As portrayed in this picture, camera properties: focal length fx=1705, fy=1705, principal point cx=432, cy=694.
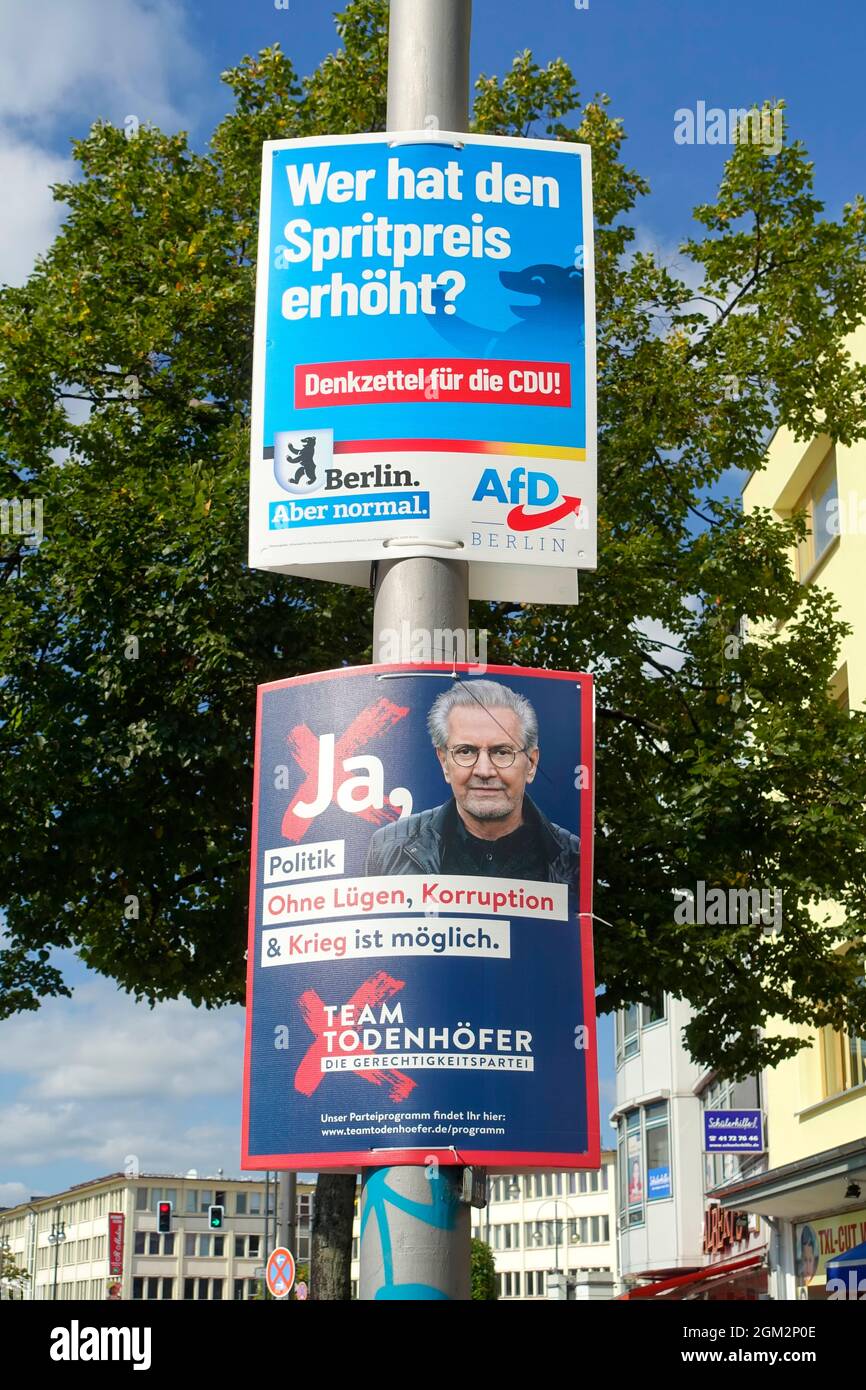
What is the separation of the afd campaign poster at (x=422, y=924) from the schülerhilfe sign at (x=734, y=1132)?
2591 cm

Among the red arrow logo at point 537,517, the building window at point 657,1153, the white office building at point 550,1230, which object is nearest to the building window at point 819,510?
the red arrow logo at point 537,517

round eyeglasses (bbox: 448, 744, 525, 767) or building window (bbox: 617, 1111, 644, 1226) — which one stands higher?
round eyeglasses (bbox: 448, 744, 525, 767)

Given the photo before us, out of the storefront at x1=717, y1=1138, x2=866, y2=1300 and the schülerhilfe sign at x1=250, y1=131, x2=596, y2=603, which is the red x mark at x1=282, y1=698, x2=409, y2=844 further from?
the storefront at x1=717, y1=1138, x2=866, y2=1300

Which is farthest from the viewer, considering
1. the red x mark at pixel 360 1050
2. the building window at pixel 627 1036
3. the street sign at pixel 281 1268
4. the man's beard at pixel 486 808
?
the building window at pixel 627 1036

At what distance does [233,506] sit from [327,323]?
6979 millimetres

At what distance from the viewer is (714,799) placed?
15.2 meters

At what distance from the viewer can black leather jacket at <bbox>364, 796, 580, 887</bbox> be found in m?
6.94

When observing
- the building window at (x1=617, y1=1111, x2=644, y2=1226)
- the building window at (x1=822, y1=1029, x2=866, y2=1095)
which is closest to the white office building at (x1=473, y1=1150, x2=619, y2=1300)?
the building window at (x1=617, y1=1111, x2=644, y2=1226)

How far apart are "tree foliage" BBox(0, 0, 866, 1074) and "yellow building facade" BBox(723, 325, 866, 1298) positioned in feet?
18.3

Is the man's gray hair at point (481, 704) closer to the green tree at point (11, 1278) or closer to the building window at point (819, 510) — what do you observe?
the building window at point (819, 510)

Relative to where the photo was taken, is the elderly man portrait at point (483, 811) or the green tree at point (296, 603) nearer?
the elderly man portrait at point (483, 811)

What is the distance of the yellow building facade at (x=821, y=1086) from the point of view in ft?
83.2
